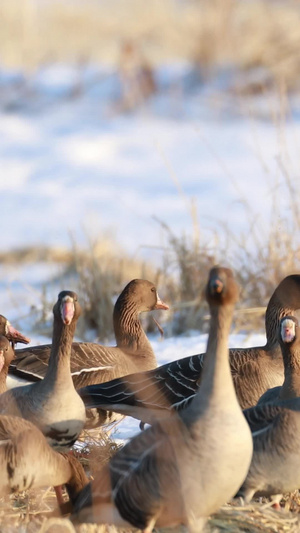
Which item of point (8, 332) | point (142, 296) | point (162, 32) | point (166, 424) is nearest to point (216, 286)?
point (166, 424)

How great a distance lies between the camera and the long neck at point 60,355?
479 centimetres

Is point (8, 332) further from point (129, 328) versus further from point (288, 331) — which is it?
point (288, 331)

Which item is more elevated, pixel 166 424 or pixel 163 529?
pixel 166 424

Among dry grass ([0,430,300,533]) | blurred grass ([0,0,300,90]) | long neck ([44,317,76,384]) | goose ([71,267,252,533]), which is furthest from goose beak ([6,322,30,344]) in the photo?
blurred grass ([0,0,300,90])

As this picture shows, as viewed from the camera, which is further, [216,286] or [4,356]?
[4,356]

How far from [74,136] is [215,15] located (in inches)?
145

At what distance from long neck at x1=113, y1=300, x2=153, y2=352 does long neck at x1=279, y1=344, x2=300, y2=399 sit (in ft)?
6.43

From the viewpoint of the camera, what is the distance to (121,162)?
18.7 metres

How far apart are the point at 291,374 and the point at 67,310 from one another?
45.2 inches

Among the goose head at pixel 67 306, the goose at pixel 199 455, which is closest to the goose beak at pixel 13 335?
the goose head at pixel 67 306

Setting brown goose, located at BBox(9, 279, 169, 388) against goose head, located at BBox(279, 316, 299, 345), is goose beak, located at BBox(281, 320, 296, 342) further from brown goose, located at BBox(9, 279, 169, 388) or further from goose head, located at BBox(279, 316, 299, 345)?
brown goose, located at BBox(9, 279, 169, 388)

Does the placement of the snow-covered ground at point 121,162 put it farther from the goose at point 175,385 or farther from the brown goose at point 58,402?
the brown goose at point 58,402

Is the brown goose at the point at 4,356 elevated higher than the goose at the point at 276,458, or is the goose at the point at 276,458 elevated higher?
the brown goose at the point at 4,356

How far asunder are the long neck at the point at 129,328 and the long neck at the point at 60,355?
1.96 metres
